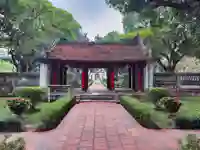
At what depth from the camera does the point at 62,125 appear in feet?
28.1

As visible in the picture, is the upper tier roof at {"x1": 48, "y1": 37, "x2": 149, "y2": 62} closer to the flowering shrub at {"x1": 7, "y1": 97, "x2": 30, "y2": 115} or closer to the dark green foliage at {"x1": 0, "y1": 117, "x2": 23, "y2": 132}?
the flowering shrub at {"x1": 7, "y1": 97, "x2": 30, "y2": 115}

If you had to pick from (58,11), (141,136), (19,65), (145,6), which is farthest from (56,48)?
(145,6)

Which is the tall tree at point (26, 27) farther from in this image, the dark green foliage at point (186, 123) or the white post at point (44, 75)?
the dark green foliage at point (186, 123)

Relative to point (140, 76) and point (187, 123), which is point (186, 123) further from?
point (140, 76)

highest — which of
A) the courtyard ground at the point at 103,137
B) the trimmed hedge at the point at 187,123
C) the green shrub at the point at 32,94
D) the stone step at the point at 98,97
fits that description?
the green shrub at the point at 32,94

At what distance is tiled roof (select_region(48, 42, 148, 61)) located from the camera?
18234 mm

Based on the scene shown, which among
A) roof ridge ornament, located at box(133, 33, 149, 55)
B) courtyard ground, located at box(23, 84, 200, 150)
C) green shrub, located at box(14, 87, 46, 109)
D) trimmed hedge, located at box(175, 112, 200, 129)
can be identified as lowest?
courtyard ground, located at box(23, 84, 200, 150)

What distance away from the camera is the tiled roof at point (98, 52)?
1823 centimetres

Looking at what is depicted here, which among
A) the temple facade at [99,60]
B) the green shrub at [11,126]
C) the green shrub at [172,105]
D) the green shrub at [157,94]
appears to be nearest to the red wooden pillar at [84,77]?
the temple facade at [99,60]

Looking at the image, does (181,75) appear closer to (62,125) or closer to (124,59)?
(124,59)

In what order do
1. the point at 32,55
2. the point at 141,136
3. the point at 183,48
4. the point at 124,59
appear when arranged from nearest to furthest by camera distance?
the point at 141,136 → the point at 124,59 → the point at 183,48 → the point at 32,55

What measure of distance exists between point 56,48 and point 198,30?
14.6m

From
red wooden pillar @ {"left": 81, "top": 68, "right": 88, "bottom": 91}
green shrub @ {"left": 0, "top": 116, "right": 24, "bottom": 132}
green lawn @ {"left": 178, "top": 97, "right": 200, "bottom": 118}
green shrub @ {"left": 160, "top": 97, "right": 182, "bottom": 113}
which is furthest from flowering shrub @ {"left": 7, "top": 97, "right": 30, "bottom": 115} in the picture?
red wooden pillar @ {"left": 81, "top": 68, "right": 88, "bottom": 91}

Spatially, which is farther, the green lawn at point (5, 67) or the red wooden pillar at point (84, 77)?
the green lawn at point (5, 67)
